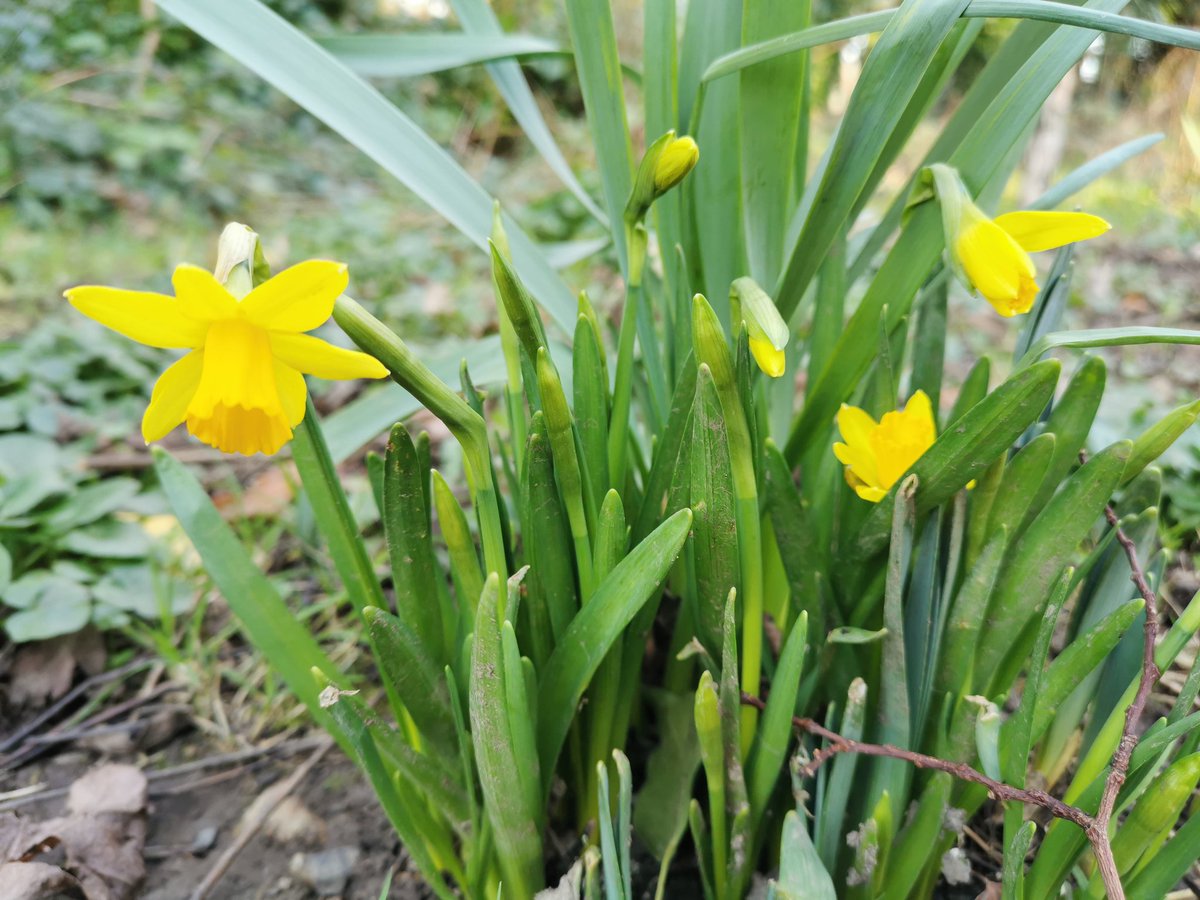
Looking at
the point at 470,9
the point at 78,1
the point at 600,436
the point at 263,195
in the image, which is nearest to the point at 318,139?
the point at 263,195

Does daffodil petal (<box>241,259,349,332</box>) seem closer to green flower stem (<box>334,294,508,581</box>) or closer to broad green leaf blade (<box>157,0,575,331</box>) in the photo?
green flower stem (<box>334,294,508,581</box>)

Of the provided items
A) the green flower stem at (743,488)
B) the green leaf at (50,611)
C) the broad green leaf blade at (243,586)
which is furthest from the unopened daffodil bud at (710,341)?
the green leaf at (50,611)

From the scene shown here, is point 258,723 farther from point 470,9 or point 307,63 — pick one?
point 470,9

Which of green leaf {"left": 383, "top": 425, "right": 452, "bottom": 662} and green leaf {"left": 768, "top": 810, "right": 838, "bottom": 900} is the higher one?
green leaf {"left": 383, "top": 425, "right": 452, "bottom": 662}

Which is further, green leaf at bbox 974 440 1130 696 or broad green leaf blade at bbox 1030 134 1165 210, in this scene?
broad green leaf blade at bbox 1030 134 1165 210

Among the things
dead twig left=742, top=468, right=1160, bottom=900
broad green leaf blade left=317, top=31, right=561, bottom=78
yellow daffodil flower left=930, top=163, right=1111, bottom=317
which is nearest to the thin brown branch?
dead twig left=742, top=468, right=1160, bottom=900

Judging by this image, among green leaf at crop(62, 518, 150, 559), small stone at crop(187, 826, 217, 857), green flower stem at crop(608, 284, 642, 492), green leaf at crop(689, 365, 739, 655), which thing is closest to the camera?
green leaf at crop(689, 365, 739, 655)
